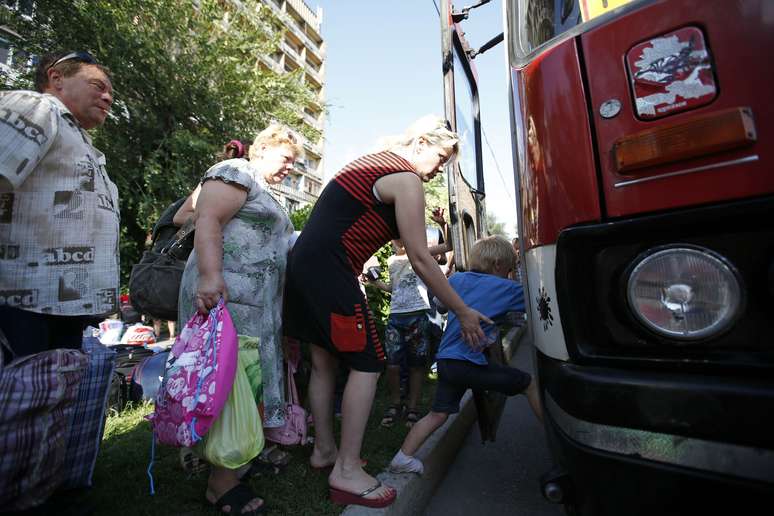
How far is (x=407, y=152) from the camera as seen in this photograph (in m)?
2.31

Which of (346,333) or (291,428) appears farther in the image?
(291,428)

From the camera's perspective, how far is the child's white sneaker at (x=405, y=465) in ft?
7.25

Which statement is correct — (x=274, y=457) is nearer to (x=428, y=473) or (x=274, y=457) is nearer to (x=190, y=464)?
(x=190, y=464)

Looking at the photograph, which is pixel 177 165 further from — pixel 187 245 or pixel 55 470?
pixel 55 470

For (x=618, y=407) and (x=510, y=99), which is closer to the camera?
(x=618, y=407)

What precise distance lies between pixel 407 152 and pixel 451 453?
188 centimetres

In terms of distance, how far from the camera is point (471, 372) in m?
2.34

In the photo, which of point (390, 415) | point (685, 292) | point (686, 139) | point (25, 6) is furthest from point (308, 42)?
point (685, 292)

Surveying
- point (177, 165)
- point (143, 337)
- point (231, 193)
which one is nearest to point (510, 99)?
point (231, 193)

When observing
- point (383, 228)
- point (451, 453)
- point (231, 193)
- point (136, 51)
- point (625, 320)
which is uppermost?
point (136, 51)

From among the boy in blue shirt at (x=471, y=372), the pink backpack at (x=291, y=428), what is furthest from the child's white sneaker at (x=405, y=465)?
the pink backpack at (x=291, y=428)

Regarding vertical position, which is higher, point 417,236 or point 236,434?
point 417,236

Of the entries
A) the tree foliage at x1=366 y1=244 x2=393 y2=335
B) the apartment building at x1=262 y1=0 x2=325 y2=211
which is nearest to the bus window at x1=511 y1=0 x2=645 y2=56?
the tree foliage at x1=366 y1=244 x2=393 y2=335

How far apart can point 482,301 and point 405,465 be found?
0.88 meters
